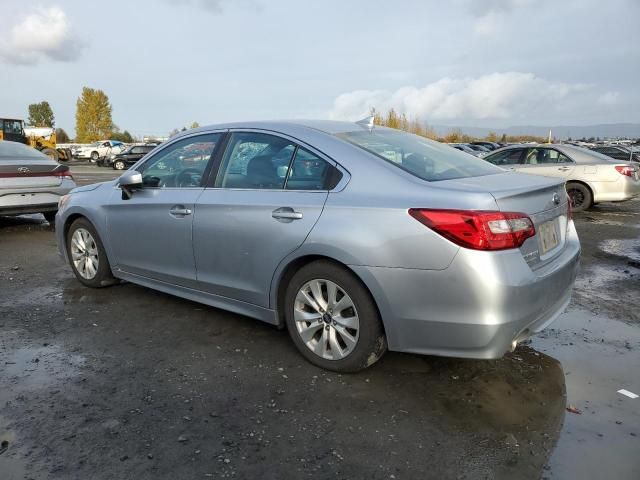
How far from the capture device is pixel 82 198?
17.4ft

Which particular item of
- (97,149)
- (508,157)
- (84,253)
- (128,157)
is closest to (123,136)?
(97,149)

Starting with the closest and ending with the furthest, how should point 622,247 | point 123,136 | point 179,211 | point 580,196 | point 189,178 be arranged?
point 179,211 → point 189,178 → point 622,247 → point 580,196 → point 123,136

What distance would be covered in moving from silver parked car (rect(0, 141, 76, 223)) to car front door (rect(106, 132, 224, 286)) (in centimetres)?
444

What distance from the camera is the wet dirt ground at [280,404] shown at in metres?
2.58

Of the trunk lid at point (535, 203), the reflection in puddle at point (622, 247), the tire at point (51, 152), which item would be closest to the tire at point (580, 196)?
the reflection in puddle at point (622, 247)

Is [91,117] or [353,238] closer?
[353,238]

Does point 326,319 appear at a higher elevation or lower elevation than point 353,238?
lower

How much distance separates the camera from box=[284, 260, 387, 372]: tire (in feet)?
10.8

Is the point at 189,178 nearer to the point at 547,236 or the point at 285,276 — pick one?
the point at 285,276

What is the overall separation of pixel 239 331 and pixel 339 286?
50.1 inches

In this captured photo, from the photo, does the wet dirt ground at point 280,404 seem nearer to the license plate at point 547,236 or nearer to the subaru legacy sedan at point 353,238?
the subaru legacy sedan at point 353,238

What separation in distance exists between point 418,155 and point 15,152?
25.6ft

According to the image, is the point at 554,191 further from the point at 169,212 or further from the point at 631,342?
the point at 169,212

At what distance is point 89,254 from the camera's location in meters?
5.38
